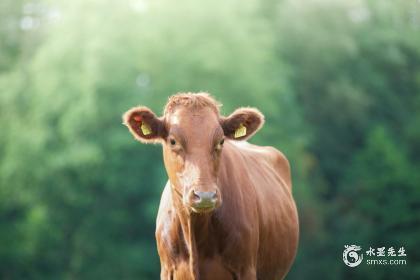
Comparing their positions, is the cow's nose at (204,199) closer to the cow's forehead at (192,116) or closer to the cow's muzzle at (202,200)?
the cow's muzzle at (202,200)

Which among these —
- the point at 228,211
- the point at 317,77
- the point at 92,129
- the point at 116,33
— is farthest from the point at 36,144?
the point at 228,211

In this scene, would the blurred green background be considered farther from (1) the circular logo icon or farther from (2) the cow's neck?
(2) the cow's neck

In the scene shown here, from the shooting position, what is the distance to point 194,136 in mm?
6219

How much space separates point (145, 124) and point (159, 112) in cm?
2502

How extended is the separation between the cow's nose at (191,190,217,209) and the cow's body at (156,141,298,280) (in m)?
0.66

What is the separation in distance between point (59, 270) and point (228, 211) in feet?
86.5

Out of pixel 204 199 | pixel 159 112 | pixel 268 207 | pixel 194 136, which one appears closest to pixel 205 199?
pixel 204 199

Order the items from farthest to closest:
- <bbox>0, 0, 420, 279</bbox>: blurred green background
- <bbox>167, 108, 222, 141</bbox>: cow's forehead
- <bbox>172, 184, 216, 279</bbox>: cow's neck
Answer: <bbox>0, 0, 420, 279</bbox>: blurred green background, <bbox>172, 184, 216, 279</bbox>: cow's neck, <bbox>167, 108, 222, 141</bbox>: cow's forehead

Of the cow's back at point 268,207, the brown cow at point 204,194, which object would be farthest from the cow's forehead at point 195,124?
the cow's back at point 268,207

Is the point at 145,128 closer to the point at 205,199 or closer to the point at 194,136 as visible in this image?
the point at 194,136

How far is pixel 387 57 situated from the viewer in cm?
4147

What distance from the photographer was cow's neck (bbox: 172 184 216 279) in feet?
21.2

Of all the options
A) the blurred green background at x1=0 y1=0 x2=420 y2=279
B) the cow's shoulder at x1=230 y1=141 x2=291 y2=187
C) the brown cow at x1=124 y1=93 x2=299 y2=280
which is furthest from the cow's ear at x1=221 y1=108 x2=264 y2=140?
the blurred green background at x1=0 y1=0 x2=420 y2=279

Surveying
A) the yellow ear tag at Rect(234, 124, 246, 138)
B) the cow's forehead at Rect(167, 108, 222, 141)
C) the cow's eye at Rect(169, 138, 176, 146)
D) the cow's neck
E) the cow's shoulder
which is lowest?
the cow's neck
